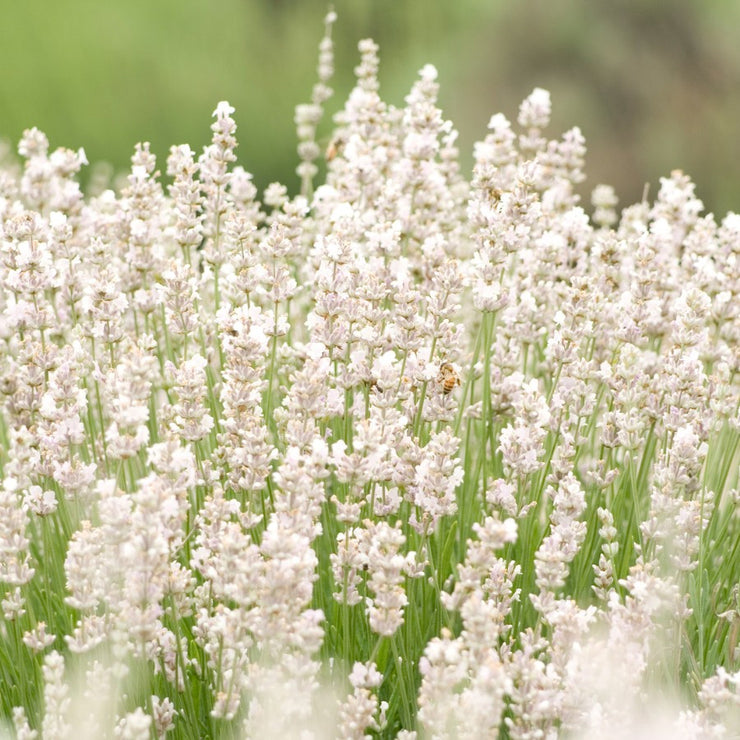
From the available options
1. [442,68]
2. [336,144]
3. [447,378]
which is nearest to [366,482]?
[447,378]

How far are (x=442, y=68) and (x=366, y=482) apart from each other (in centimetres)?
767

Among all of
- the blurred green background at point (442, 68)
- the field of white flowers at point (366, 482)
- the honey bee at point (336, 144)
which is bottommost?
the field of white flowers at point (366, 482)

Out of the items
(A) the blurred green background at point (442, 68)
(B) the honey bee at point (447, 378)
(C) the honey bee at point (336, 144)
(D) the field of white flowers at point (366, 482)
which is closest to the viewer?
(D) the field of white flowers at point (366, 482)

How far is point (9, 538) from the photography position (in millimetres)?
2148

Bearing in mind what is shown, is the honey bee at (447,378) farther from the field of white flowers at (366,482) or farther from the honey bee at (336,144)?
the honey bee at (336,144)

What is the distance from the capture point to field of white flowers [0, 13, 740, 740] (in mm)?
1896

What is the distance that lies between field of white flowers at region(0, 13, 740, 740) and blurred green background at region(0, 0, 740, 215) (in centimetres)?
578

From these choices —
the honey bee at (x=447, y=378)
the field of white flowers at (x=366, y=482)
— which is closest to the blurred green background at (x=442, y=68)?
the field of white flowers at (x=366, y=482)

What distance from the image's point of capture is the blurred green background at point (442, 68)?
359 inches

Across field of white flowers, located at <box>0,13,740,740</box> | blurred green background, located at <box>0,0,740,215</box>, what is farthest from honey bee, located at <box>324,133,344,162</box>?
blurred green background, located at <box>0,0,740,215</box>

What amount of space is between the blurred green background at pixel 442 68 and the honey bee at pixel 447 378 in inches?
257

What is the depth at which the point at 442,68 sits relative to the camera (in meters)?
9.55

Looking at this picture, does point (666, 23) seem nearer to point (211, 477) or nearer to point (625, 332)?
point (625, 332)

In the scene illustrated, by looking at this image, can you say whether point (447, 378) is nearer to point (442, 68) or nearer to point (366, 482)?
point (366, 482)
